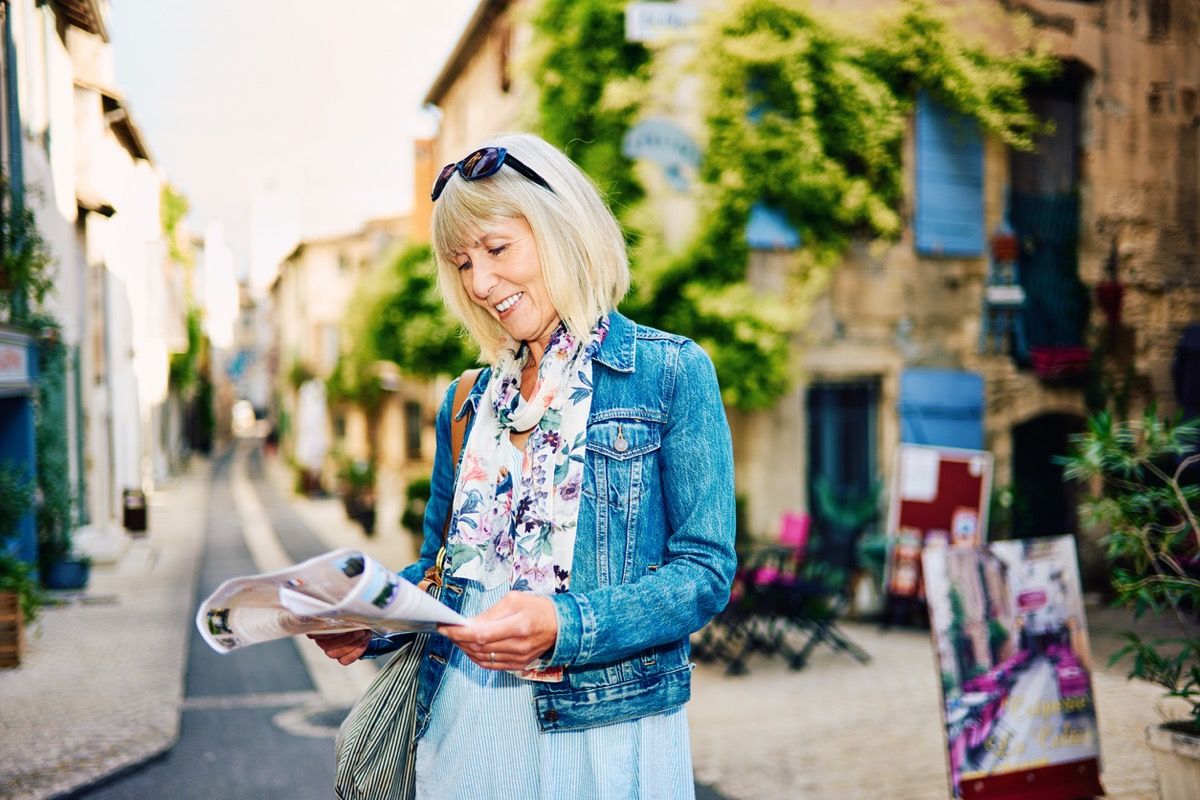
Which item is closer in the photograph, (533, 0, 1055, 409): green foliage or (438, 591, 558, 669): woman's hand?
(438, 591, 558, 669): woman's hand

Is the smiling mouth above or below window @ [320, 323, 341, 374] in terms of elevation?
below

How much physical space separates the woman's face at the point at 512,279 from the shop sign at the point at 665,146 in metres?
7.41

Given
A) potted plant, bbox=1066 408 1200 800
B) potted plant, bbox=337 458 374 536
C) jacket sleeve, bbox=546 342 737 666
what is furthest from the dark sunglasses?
potted plant, bbox=337 458 374 536

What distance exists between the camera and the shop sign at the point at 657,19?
8.55m

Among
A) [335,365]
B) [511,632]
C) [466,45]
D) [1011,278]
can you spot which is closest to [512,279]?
[511,632]

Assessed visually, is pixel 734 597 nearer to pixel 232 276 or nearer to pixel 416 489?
pixel 416 489

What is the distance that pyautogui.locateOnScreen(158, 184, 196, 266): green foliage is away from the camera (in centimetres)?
2103

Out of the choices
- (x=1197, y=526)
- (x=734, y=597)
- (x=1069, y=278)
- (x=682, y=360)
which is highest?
(x=1069, y=278)

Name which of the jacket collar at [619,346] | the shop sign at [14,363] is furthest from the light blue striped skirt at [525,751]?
the shop sign at [14,363]

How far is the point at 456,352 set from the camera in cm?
1205

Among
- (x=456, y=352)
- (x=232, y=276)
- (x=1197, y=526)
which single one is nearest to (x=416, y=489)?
(x=456, y=352)

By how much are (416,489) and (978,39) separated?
7579 mm

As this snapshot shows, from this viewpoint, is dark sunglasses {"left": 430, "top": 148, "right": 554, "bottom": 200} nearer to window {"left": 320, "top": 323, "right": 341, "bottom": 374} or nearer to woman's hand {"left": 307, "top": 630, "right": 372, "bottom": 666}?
woman's hand {"left": 307, "top": 630, "right": 372, "bottom": 666}

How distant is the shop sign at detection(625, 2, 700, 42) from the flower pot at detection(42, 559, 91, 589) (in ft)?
24.6
